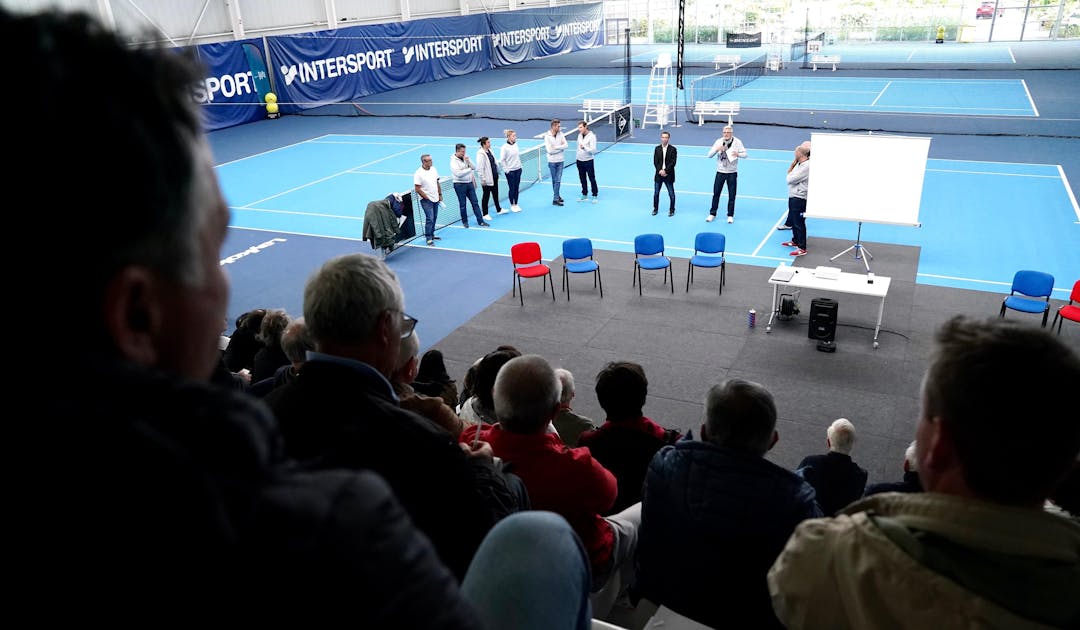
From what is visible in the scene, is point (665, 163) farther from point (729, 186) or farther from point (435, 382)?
point (435, 382)

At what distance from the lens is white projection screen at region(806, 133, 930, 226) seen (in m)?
11.7

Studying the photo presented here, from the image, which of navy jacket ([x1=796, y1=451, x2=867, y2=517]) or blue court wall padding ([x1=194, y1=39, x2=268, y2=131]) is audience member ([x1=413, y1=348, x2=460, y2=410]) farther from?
blue court wall padding ([x1=194, y1=39, x2=268, y2=131])

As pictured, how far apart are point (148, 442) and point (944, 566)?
1.59m

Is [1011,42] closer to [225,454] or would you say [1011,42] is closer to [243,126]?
[243,126]

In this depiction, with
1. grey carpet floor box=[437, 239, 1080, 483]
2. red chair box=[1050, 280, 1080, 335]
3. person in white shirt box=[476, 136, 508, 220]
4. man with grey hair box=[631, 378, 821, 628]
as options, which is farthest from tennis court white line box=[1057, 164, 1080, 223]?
man with grey hair box=[631, 378, 821, 628]

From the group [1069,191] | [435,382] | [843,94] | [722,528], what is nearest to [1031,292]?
[1069,191]

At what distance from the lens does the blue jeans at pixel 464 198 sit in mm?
15141

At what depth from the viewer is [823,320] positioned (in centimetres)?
Answer: 959

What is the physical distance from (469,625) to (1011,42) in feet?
180

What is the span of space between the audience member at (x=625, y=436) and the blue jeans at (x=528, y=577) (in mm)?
3396

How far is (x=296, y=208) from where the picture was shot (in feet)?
56.1

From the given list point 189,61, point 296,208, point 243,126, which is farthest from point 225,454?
point 243,126

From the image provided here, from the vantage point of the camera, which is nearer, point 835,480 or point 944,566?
point 944,566

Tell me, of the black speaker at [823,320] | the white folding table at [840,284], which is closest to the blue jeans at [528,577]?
the black speaker at [823,320]
